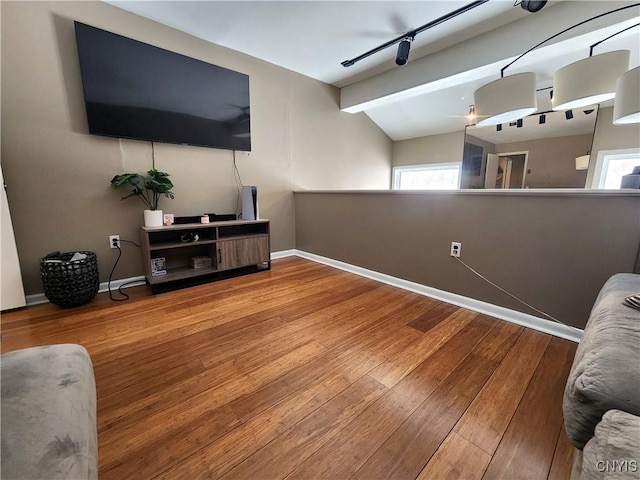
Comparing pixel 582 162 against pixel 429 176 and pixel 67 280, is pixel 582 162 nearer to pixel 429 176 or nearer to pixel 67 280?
pixel 429 176

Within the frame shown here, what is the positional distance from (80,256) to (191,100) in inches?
67.3

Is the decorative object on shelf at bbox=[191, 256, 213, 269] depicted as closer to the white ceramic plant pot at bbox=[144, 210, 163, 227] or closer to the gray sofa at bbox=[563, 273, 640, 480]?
the white ceramic plant pot at bbox=[144, 210, 163, 227]

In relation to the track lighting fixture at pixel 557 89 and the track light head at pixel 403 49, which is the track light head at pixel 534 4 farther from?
the track light head at pixel 403 49

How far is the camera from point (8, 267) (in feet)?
6.41

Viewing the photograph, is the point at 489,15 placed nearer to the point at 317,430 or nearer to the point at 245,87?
the point at 245,87

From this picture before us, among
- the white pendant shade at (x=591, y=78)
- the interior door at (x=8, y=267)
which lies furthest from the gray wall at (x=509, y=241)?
the interior door at (x=8, y=267)

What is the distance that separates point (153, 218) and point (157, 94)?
1.14 m

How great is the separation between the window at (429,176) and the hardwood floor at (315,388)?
11.3 ft

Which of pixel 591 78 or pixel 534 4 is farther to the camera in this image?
pixel 534 4

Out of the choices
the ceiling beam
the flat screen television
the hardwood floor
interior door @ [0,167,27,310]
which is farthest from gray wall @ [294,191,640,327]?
interior door @ [0,167,27,310]

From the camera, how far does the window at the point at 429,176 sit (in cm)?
479

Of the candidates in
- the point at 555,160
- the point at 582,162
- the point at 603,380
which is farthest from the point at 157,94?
the point at 582,162

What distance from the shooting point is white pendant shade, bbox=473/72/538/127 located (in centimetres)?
175

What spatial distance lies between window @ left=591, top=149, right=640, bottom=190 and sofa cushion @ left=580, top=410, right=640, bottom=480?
4137mm
